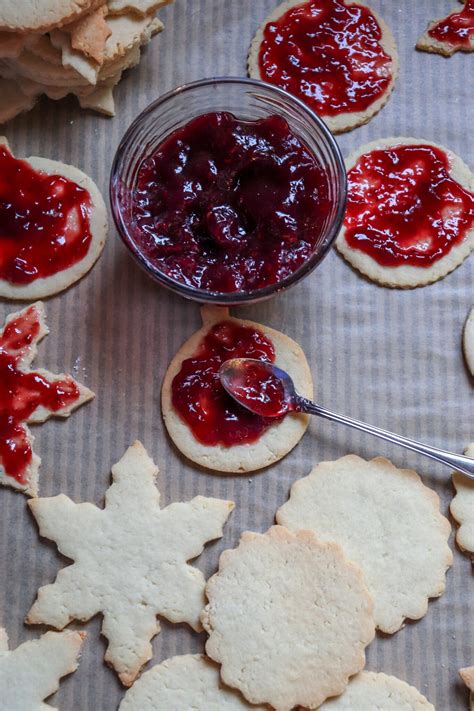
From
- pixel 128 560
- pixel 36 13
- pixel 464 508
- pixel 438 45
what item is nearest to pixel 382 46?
pixel 438 45

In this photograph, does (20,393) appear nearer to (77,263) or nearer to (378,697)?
(77,263)

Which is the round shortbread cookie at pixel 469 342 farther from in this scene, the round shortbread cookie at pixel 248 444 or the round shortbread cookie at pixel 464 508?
the round shortbread cookie at pixel 248 444

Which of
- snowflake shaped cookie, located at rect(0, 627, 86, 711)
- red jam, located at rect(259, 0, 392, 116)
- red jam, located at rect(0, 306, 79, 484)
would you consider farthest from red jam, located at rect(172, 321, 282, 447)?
red jam, located at rect(259, 0, 392, 116)

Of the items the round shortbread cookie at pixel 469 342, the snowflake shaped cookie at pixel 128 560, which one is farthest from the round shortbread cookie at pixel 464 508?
the snowflake shaped cookie at pixel 128 560

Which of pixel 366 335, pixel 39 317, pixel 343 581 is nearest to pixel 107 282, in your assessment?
pixel 39 317

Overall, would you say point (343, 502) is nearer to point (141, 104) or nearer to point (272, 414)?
point (272, 414)
